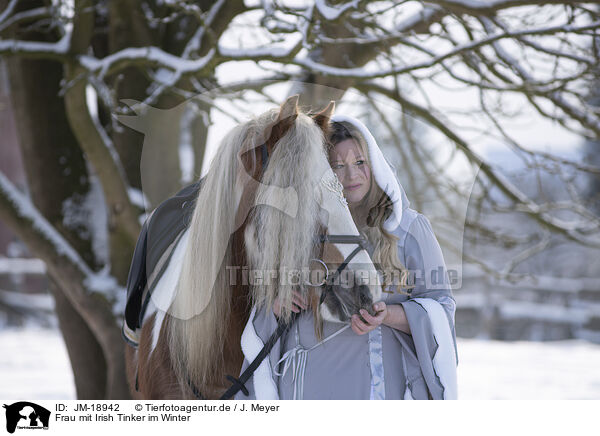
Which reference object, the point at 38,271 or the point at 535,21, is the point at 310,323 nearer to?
the point at 535,21

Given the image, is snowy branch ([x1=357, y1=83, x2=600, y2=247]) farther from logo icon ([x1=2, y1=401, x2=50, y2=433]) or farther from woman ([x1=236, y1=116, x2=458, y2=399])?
logo icon ([x1=2, y1=401, x2=50, y2=433])

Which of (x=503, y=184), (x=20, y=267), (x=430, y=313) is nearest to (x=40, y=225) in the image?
(x=430, y=313)

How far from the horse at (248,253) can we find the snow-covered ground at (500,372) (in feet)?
6.60

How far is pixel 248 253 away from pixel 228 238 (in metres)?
0.07

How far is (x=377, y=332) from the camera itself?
4.35ft

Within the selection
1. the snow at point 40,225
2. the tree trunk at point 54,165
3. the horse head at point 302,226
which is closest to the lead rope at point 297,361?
the horse head at point 302,226

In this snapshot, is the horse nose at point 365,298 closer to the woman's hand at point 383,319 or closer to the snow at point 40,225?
the woman's hand at point 383,319

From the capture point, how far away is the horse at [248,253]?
1.17 meters

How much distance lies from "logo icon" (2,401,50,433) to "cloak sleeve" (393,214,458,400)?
46.7 inches

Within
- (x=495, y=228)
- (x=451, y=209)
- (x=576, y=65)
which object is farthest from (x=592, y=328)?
(x=451, y=209)

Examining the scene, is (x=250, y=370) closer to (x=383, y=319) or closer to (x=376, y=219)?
(x=383, y=319)

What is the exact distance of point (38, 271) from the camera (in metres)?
8.01

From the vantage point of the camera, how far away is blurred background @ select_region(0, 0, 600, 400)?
1.96m

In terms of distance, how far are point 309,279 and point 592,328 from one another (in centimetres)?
477
